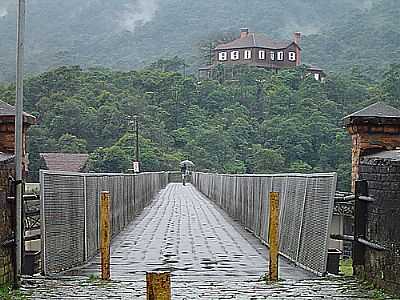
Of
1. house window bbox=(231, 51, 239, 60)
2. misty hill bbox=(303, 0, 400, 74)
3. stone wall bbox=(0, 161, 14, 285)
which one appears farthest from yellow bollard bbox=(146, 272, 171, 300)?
house window bbox=(231, 51, 239, 60)

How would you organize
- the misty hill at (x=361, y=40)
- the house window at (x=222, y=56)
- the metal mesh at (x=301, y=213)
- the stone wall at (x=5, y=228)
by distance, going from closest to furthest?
the stone wall at (x=5, y=228) → the metal mesh at (x=301, y=213) → the misty hill at (x=361, y=40) → the house window at (x=222, y=56)

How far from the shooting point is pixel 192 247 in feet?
49.4

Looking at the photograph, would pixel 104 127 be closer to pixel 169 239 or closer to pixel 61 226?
pixel 169 239

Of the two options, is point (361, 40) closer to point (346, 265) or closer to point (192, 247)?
point (192, 247)

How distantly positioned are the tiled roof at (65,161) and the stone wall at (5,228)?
41.4 m

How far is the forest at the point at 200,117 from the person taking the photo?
7262cm

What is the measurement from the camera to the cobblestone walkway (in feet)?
29.5

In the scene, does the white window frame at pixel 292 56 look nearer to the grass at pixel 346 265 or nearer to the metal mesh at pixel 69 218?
the metal mesh at pixel 69 218

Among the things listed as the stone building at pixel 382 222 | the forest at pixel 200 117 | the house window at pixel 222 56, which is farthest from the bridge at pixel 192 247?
the house window at pixel 222 56

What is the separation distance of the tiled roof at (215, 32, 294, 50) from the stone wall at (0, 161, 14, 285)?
142510 millimetres

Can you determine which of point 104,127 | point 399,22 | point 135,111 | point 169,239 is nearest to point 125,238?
point 169,239

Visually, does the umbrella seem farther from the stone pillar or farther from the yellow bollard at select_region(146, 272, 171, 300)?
the yellow bollard at select_region(146, 272, 171, 300)

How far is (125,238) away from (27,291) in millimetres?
8082

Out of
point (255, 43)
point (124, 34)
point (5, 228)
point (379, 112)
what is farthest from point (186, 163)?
point (124, 34)
